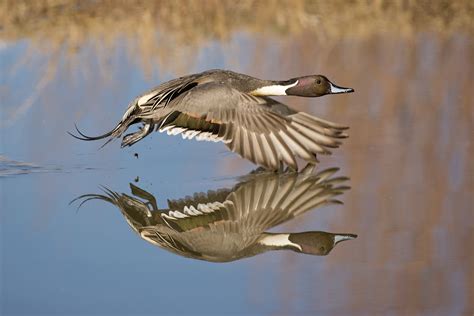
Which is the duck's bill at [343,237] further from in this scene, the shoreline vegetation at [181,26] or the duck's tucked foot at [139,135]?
the shoreline vegetation at [181,26]

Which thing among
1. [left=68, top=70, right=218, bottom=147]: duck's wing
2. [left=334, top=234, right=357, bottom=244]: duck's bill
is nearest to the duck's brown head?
[left=68, top=70, right=218, bottom=147]: duck's wing

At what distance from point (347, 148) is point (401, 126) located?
0.66 metres

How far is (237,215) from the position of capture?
5.94 metres

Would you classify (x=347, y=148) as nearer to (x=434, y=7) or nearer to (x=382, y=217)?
(x=382, y=217)

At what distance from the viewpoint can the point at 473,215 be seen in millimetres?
5719

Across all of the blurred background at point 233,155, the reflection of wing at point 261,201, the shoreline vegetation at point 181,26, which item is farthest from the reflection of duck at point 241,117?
the shoreline vegetation at point 181,26

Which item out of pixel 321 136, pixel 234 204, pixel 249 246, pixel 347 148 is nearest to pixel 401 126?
pixel 347 148

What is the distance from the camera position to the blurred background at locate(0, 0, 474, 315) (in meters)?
4.76

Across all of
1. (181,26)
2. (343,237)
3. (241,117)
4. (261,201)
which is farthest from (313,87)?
(181,26)

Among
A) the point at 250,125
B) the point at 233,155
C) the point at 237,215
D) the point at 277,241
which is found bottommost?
the point at 277,241

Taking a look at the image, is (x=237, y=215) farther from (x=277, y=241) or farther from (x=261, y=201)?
(x=277, y=241)

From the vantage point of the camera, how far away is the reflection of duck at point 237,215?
5.36m

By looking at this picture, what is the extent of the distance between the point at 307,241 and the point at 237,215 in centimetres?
69

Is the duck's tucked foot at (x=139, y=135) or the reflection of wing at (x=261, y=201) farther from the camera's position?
the duck's tucked foot at (x=139, y=135)
